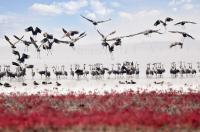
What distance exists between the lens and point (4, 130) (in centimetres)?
1612

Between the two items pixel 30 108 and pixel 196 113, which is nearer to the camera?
pixel 196 113

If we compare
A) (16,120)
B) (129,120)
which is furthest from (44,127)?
(129,120)

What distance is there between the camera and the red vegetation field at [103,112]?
53.1 feet

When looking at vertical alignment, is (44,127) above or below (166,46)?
below

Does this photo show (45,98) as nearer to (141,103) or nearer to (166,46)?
(141,103)

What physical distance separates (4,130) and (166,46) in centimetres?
11387

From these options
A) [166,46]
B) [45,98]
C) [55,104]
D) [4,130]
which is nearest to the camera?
[4,130]

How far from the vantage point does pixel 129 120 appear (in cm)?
1641

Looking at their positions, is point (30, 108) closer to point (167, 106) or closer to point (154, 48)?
point (167, 106)

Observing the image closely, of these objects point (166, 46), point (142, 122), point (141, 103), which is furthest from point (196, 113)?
point (166, 46)

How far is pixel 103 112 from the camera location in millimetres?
18312

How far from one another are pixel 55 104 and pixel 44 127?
6008 mm

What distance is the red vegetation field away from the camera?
637 inches

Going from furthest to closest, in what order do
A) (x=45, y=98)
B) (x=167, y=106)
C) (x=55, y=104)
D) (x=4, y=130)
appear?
(x=45, y=98) < (x=55, y=104) < (x=167, y=106) < (x=4, y=130)
